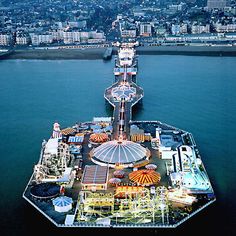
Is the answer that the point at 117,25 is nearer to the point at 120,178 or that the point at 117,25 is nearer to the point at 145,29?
the point at 145,29

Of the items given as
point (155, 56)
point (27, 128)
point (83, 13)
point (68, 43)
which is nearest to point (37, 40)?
point (68, 43)

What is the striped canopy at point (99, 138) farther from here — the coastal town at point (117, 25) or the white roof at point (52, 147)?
the coastal town at point (117, 25)

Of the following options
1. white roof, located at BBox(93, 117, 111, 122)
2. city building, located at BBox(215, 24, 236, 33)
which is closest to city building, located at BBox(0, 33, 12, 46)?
city building, located at BBox(215, 24, 236, 33)

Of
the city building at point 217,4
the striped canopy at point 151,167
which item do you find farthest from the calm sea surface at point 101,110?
the city building at point 217,4

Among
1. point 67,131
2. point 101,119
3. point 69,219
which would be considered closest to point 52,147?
point 67,131

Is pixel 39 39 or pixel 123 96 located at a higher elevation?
pixel 39 39

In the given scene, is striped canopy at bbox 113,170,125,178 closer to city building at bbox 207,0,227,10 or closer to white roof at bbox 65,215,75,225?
white roof at bbox 65,215,75,225

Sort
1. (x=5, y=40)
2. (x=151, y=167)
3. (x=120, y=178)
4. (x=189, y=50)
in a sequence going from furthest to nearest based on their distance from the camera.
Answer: (x=5, y=40) → (x=189, y=50) → (x=151, y=167) → (x=120, y=178)
